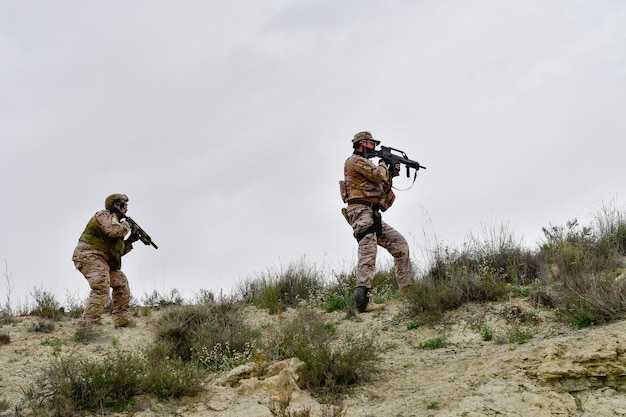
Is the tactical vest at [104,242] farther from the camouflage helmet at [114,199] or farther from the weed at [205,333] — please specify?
the weed at [205,333]

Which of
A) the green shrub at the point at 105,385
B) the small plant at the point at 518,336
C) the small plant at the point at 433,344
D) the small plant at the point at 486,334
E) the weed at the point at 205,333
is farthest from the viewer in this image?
the weed at the point at 205,333

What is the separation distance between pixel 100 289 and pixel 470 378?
595cm

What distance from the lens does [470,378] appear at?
16.4 feet

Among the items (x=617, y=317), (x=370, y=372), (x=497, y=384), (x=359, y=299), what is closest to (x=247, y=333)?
(x=359, y=299)

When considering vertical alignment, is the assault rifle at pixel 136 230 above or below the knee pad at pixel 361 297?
above

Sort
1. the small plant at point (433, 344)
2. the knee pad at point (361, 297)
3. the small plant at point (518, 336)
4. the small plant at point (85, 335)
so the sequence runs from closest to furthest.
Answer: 1. the small plant at point (518, 336)
2. the small plant at point (433, 344)
3. the knee pad at point (361, 297)
4. the small plant at point (85, 335)

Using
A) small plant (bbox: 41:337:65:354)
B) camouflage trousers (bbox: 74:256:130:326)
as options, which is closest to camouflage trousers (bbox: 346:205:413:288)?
camouflage trousers (bbox: 74:256:130:326)

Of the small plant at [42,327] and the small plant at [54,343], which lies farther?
the small plant at [42,327]

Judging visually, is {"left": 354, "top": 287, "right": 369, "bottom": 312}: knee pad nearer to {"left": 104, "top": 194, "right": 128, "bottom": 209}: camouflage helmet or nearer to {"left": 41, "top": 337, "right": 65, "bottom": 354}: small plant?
{"left": 41, "top": 337, "right": 65, "bottom": 354}: small plant

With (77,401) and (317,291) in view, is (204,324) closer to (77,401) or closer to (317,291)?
(317,291)

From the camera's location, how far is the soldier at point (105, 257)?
909 centimetres

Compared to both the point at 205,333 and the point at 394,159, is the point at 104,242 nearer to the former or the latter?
the point at 205,333

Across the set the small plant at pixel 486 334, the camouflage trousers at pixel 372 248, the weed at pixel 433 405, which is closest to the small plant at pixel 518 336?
the small plant at pixel 486 334

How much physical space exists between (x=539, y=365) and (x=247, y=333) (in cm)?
356
